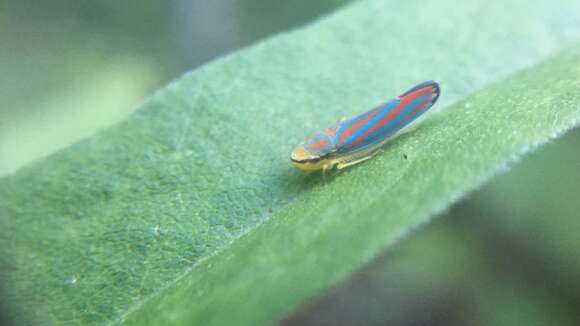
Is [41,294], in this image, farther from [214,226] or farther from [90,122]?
[90,122]

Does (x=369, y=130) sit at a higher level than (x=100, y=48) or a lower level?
lower

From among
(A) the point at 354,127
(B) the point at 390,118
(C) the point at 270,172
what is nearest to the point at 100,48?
(C) the point at 270,172

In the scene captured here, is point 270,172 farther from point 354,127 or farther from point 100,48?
point 100,48

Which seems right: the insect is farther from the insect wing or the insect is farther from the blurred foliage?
the blurred foliage

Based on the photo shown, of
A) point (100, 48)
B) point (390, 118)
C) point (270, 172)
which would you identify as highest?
point (100, 48)

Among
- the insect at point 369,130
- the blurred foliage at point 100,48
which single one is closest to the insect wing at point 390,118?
the insect at point 369,130

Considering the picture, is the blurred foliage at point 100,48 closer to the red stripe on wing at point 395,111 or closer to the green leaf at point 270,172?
the green leaf at point 270,172

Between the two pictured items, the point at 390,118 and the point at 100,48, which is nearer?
the point at 390,118

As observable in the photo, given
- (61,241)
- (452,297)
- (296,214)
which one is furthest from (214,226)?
(452,297)
